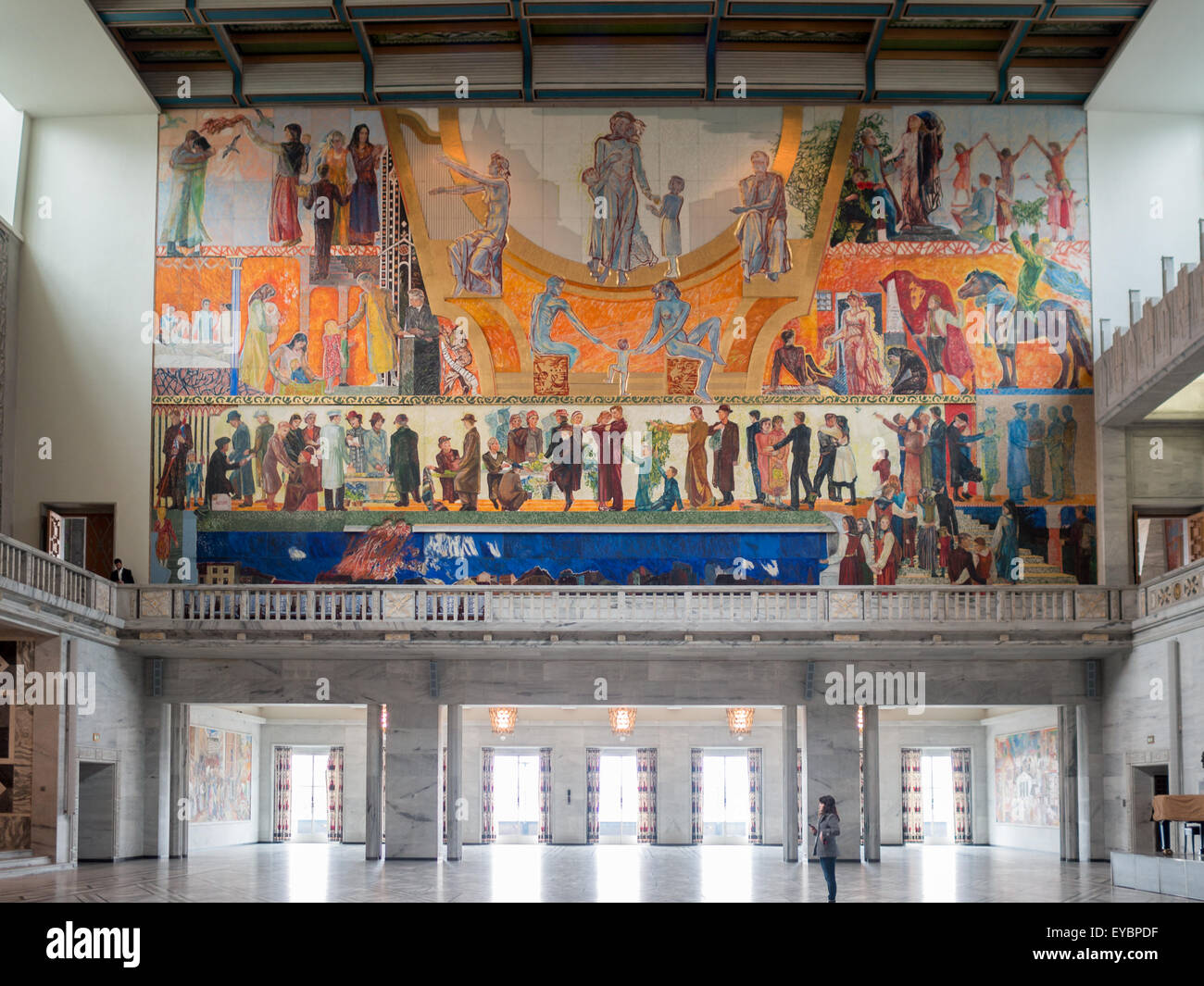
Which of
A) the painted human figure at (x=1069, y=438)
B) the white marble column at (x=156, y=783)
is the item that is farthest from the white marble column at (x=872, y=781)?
the white marble column at (x=156, y=783)

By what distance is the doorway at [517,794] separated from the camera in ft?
118

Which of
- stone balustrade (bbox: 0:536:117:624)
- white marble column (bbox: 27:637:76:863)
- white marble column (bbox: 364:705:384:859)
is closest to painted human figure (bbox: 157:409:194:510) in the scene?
stone balustrade (bbox: 0:536:117:624)

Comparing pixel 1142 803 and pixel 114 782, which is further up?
pixel 114 782

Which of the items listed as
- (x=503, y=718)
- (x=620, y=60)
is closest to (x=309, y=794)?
(x=503, y=718)

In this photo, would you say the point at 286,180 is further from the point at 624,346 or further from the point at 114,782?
the point at 114,782

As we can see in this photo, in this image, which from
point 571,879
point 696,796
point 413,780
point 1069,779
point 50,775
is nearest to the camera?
point 571,879

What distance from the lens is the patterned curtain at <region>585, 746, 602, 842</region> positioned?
3556cm

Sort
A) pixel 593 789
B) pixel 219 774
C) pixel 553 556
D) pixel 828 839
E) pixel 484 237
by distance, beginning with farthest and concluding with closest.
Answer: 1. pixel 593 789
2. pixel 219 774
3. pixel 484 237
4. pixel 553 556
5. pixel 828 839

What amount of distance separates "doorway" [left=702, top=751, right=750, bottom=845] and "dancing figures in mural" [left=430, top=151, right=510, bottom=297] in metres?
14.0

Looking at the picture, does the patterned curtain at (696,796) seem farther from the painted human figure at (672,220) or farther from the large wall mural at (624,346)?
the painted human figure at (672,220)

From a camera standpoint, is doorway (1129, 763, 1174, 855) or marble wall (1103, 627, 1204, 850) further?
doorway (1129, 763, 1174, 855)

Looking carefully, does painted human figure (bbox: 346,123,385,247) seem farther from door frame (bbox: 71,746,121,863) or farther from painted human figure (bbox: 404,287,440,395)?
door frame (bbox: 71,746,121,863)

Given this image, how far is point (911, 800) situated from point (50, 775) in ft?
71.1

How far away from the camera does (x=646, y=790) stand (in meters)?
35.7
